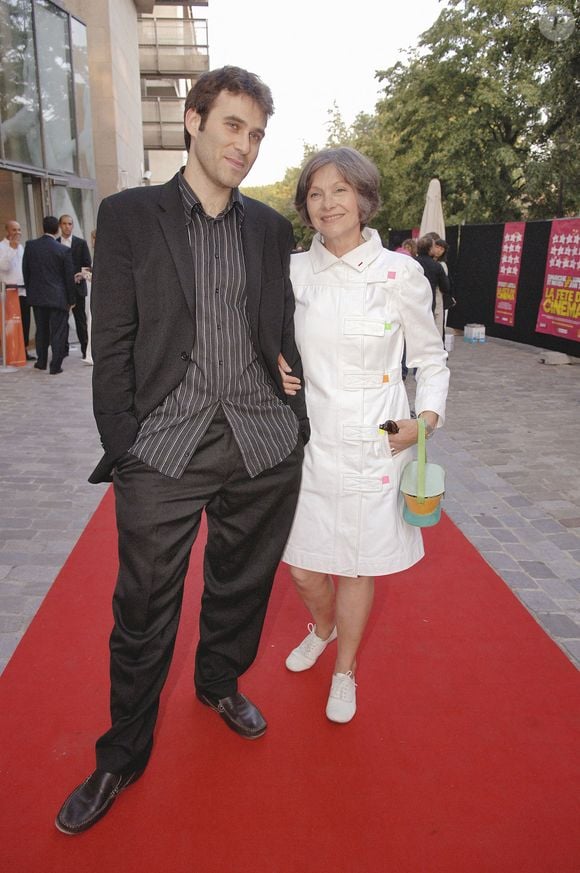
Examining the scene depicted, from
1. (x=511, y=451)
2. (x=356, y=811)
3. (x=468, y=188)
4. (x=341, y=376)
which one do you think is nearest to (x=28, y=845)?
(x=356, y=811)

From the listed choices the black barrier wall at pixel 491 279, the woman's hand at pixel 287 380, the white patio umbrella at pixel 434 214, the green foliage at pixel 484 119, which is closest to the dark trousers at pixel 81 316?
the white patio umbrella at pixel 434 214

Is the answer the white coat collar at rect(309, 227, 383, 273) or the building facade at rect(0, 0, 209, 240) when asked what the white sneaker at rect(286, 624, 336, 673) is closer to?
the white coat collar at rect(309, 227, 383, 273)

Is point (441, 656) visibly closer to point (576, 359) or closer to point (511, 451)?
point (511, 451)

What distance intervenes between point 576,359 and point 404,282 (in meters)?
10.6

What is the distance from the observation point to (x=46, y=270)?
31.8 feet

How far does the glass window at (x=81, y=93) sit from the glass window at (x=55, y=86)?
348mm

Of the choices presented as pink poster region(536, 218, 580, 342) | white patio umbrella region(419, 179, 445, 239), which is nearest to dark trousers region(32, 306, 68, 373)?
white patio umbrella region(419, 179, 445, 239)

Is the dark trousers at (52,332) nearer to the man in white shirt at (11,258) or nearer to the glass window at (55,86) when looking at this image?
the man in white shirt at (11,258)

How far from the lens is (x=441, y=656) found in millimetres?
3193

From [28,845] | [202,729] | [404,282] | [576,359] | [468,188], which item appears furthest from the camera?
[468,188]

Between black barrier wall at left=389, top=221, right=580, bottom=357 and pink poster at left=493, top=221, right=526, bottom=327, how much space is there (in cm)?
14

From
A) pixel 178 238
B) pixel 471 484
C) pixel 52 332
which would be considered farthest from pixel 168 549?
pixel 52 332

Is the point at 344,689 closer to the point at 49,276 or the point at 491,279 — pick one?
the point at 49,276

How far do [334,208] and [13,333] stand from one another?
9.40 meters
